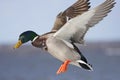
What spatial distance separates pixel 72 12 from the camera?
28.4 feet

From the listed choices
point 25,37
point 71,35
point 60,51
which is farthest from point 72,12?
point 25,37

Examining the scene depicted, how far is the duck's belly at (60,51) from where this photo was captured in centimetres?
837

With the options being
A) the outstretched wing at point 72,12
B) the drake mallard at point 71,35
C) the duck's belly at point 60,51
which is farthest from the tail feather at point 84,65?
the outstretched wing at point 72,12

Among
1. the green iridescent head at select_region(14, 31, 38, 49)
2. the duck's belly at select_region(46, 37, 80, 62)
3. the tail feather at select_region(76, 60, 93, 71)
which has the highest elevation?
the green iridescent head at select_region(14, 31, 38, 49)

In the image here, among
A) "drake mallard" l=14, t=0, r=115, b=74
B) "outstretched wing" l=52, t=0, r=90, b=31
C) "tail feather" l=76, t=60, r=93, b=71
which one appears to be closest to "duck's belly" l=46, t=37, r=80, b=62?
"drake mallard" l=14, t=0, r=115, b=74

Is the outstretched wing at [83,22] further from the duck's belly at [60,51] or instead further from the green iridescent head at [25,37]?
the green iridescent head at [25,37]

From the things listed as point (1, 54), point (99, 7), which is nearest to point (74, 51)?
point (99, 7)

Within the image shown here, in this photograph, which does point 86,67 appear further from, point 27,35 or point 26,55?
point 26,55

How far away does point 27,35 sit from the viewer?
8422 millimetres

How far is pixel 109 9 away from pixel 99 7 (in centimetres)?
18

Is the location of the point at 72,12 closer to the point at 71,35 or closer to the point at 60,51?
the point at 71,35

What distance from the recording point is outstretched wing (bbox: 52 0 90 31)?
28.0 feet

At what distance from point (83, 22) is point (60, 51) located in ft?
1.64

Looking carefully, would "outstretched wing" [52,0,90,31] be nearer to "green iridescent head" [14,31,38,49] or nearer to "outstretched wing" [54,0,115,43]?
"outstretched wing" [54,0,115,43]
